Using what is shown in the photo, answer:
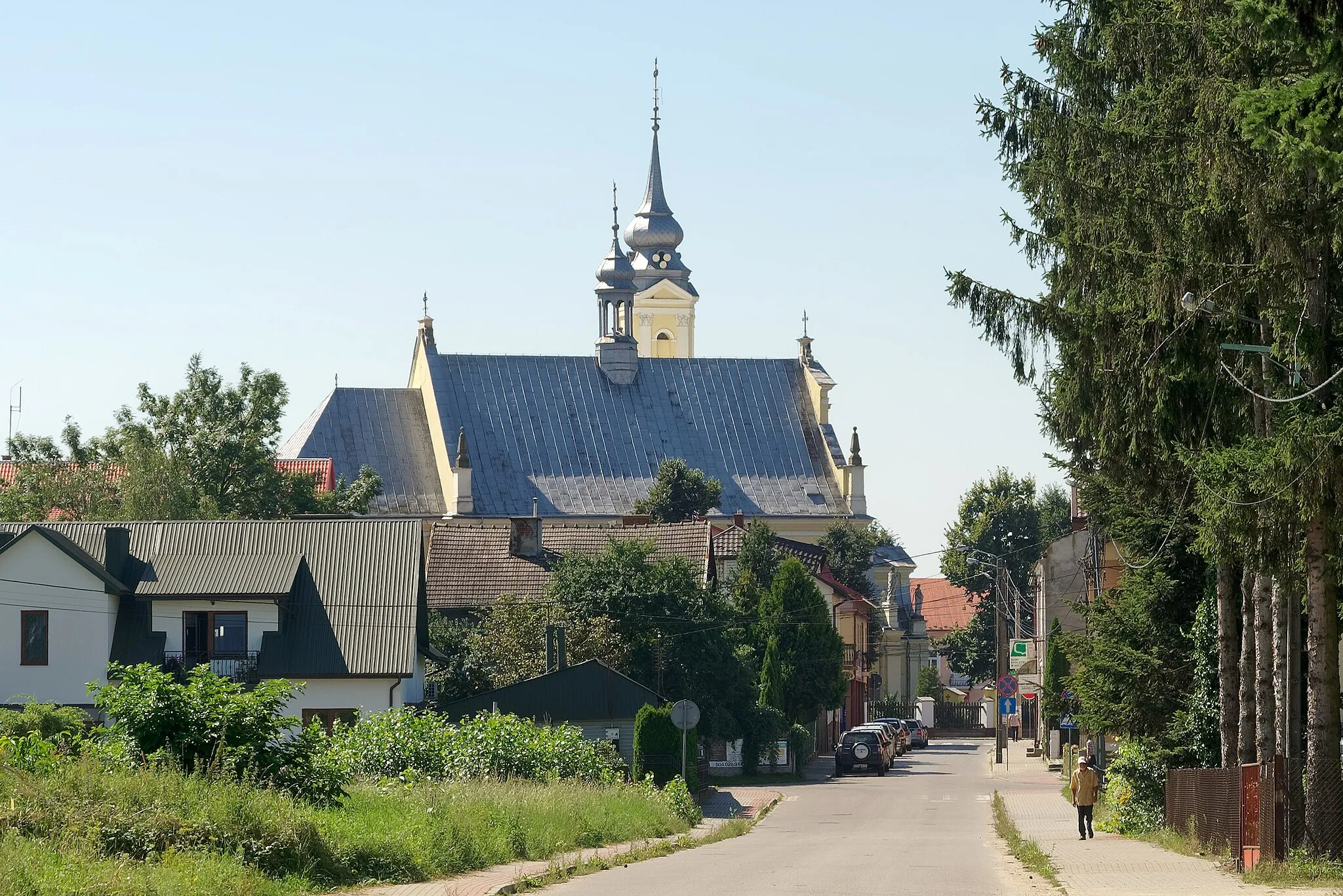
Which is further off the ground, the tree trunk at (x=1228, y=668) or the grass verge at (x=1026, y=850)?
the tree trunk at (x=1228, y=668)

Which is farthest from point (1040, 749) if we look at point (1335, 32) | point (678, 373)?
point (1335, 32)

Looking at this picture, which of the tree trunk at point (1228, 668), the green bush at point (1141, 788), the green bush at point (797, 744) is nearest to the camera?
the tree trunk at point (1228, 668)

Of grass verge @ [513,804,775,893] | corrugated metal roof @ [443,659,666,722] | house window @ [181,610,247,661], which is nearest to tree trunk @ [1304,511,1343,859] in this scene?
grass verge @ [513,804,775,893]

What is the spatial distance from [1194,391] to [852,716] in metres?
59.9

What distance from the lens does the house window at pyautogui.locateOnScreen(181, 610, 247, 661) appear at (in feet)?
137

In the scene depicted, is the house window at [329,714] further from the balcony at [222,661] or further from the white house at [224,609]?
the balcony at [222,661]

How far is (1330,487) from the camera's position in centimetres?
1555

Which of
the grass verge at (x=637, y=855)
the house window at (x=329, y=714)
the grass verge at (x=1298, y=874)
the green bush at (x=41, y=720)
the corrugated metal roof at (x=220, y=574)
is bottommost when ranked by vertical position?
the grass verge at (x=637, y=855)

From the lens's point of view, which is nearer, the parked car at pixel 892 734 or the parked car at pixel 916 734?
the parked car at pixel 892 734

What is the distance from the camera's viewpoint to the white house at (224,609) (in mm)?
40656

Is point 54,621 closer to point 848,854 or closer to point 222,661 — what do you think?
point 222,661

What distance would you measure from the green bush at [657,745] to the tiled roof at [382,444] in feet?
164

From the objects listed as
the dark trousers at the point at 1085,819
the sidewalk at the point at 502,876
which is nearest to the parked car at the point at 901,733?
the sidewalk at the point at 502,876

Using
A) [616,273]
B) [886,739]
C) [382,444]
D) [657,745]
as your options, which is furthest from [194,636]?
[616,273]
